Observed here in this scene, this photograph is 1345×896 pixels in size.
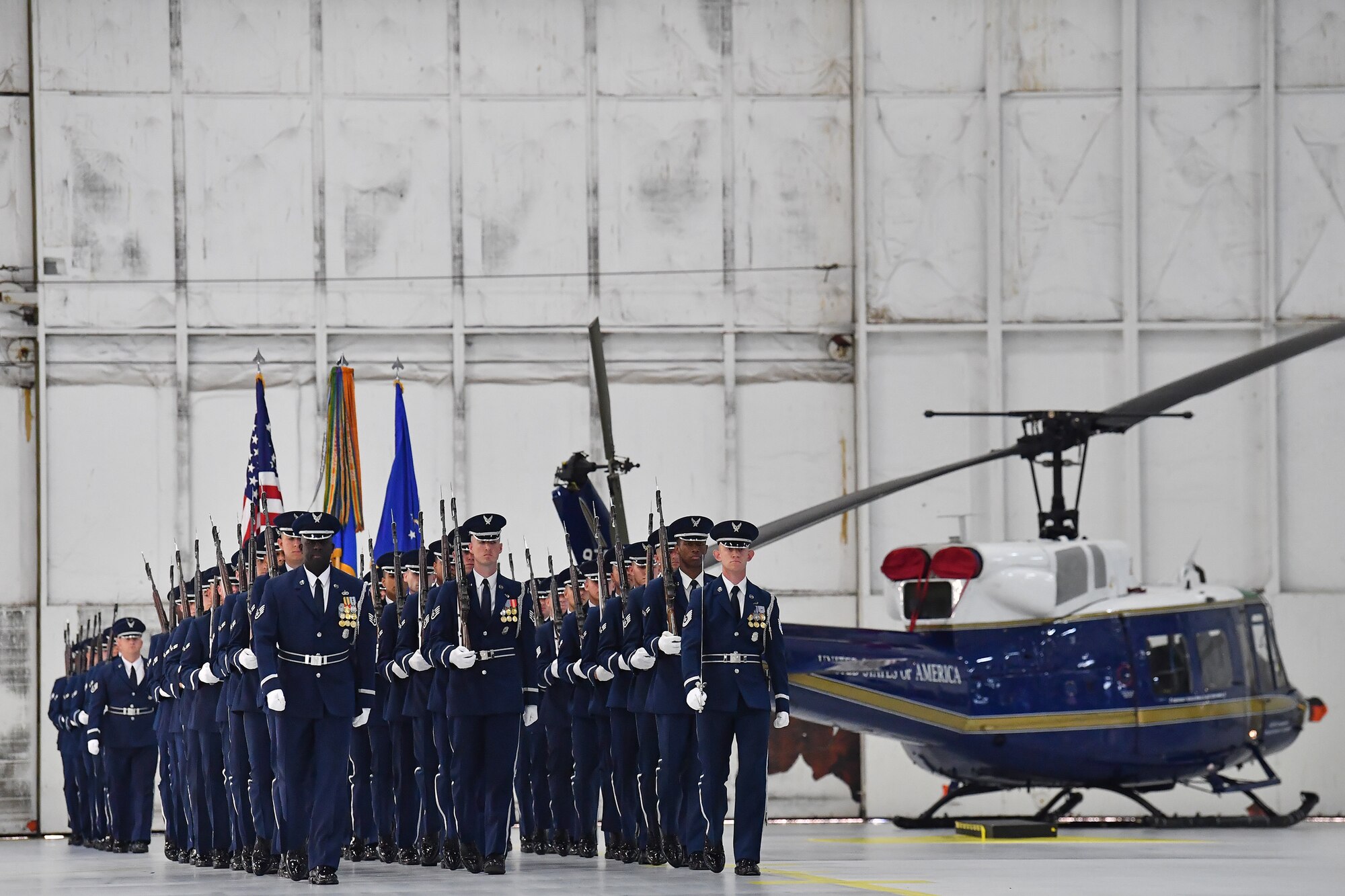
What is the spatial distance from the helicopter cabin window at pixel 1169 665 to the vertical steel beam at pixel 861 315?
434cm

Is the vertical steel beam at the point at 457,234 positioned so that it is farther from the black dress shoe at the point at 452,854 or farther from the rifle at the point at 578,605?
the black dress shoe at the point at 452,854

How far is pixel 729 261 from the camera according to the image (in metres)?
15.9

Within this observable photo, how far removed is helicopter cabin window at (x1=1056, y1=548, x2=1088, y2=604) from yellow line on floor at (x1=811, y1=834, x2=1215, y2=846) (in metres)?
1.41

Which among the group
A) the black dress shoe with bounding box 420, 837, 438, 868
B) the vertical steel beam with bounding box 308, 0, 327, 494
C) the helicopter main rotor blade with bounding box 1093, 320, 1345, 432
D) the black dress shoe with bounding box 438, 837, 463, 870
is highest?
the vertical steel beam with bounding box 308, 0, 327, 494

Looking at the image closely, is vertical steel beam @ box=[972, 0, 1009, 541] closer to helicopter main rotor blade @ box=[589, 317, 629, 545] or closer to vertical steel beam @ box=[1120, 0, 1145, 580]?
vertical steel beam @ box=[1120, 0, 1145, 580]

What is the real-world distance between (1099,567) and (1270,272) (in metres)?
5.19

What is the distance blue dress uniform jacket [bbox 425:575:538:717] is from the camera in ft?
27.4

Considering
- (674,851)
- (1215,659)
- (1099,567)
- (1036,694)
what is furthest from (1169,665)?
(674,851)

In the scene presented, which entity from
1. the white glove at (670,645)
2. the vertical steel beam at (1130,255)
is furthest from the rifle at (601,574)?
the vertical steel beam at (1130,255)

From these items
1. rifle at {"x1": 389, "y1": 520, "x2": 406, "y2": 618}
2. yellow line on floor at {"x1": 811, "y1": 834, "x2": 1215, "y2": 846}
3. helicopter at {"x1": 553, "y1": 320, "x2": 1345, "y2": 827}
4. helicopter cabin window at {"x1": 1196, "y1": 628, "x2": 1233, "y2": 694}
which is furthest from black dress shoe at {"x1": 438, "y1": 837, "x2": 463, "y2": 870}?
helicopter cabin window at {"x1": 1196, "y1": 628, "x2": 1233, "y2": 694}

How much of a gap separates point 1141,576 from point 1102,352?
6.27ft

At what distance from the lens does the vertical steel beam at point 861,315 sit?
1532 cm

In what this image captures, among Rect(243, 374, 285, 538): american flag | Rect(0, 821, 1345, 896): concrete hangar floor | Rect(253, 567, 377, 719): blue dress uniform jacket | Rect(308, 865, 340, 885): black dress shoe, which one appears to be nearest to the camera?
Rect(0, 821, 1345, 896): concrete hangar floor

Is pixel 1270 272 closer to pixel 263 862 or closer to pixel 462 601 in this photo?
pixel 462 601
